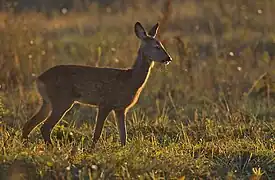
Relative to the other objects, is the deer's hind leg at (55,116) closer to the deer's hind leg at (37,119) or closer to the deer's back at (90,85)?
the deer's back at (90,85)

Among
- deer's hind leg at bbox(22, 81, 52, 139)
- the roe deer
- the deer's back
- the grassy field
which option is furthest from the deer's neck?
deer's hind leg at bbox(22, 81, 52, 139)

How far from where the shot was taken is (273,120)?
11.0 m

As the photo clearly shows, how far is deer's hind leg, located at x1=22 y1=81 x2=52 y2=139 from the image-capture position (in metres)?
9.55

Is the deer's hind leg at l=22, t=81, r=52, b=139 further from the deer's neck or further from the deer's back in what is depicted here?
the deer's neck

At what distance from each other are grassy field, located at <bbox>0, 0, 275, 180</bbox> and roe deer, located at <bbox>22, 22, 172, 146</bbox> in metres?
0.24

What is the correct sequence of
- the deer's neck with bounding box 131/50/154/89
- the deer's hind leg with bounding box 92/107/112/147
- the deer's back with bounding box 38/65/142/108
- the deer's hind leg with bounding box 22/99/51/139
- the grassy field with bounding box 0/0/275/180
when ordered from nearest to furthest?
1. the grassy field with bounding box 0/0/275/180
2. the deer's hind leg with bounding box 92/107/112/147
3. the deer's back with bounding box 38/65/142/108
4. the deer's hind leg with bounding box 22/99/51/139
5. the deer's neck with bounding box 131/50/154/89

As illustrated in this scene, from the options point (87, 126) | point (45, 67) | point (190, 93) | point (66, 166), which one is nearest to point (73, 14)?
point (45, 67)

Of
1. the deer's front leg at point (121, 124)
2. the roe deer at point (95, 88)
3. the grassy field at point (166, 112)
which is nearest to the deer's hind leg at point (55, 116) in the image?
the roe deer at point (95, 88)

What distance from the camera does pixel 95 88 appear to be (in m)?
9.59

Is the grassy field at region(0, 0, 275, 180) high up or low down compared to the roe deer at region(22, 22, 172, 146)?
down

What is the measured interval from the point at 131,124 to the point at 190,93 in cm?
227

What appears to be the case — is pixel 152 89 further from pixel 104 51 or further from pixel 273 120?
pixel 273 120

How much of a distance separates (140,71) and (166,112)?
1.75m

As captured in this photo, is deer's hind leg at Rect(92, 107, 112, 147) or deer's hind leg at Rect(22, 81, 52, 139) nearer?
deer's hind leg at Rect(92, 107, 112, 147)
